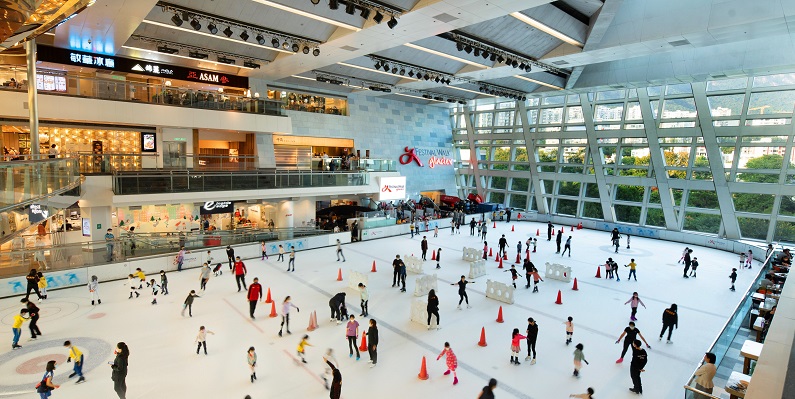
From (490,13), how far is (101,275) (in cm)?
1590

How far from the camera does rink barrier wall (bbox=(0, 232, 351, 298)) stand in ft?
42.2

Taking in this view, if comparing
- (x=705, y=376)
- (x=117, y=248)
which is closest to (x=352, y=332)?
(x=705, y=376)

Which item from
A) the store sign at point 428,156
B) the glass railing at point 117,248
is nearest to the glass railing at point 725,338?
the glass railing at point 117,248

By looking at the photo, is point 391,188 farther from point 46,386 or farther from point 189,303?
point 46,386

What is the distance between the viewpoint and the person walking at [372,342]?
27.2 feet

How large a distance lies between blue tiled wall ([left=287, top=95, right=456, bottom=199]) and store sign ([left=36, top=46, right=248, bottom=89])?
15.7 ft

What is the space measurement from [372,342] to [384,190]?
18.4 metres

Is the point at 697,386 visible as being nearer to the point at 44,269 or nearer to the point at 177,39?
the point at 44,269

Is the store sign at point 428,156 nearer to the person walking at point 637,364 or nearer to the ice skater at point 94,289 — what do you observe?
the ice skater at point 94,289

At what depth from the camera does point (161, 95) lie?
1883 cm

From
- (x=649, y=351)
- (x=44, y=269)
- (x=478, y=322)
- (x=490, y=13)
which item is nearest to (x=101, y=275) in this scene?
(x=44, y=269)

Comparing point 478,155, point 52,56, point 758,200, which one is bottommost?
point 758,200

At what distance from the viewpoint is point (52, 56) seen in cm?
1622

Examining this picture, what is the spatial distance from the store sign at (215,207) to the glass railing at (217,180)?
Result: 1330 millimetres
